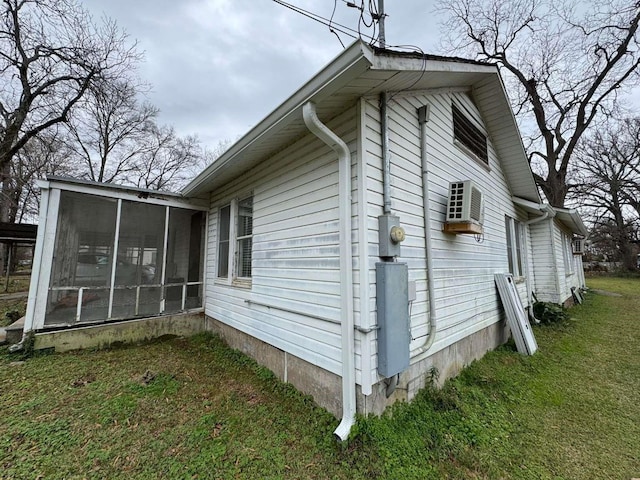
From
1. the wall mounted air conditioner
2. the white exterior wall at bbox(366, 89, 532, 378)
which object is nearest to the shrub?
the white exterior wall at bbox(366, 89, 532, 378)

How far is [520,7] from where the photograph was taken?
11789 millimetres

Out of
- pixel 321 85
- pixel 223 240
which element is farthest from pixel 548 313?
pixel 223 240

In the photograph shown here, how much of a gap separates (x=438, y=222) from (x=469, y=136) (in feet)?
7.46

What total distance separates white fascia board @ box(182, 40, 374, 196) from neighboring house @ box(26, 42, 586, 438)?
0.01 m

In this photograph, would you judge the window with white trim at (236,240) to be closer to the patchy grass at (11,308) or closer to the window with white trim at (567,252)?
the patchy grass at (11,308)

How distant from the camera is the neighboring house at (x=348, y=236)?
95.2 inches

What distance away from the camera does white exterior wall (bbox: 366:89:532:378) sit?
8.81 feet

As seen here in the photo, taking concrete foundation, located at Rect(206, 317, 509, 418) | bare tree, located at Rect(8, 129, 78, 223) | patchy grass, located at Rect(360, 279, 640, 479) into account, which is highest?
bare tree, located at Rect(8, 129, 78, 223)

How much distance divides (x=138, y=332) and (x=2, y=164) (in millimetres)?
11076

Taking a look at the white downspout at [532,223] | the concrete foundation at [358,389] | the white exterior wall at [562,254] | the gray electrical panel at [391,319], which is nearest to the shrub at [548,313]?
the white downspout at [532,223]

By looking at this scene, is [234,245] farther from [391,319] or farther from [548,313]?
[548,313]

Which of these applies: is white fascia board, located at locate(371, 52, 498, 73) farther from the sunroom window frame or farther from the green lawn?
the green lawn

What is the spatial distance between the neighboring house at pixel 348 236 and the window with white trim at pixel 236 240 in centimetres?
4

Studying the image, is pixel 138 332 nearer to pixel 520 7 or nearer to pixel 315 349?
pixel 315 349
